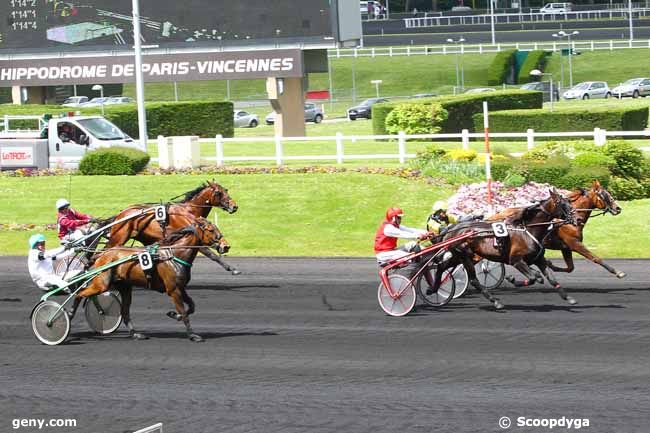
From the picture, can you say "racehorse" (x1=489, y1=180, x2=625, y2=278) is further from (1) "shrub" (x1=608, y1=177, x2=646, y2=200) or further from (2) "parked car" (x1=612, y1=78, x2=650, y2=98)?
(2) "parked car" (x1=612, y1=78, x2=650, y2=98)

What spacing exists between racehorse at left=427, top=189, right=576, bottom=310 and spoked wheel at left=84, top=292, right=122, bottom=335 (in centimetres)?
450

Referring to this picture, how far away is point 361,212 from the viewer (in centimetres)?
2656

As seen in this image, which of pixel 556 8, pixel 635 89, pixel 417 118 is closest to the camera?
pixel 417 118

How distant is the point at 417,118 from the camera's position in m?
41.7

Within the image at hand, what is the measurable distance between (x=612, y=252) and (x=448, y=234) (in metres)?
6.88

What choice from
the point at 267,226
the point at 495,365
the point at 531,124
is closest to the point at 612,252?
the point at 267,226

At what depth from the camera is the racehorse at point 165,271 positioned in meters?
15.0

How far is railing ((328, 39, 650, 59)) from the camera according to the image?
286 ft

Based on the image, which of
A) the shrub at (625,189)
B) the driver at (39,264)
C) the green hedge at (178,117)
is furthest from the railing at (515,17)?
the driver at (39,264)

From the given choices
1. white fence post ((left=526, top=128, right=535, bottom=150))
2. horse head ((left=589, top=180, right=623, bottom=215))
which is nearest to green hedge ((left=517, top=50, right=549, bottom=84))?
white fence post ((left=526, top=128, right=535, bottom=150))

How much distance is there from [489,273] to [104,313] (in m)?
6.10

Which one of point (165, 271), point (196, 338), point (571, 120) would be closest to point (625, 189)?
point (571, 120)

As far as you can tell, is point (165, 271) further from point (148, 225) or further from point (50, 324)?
point (148, 225)

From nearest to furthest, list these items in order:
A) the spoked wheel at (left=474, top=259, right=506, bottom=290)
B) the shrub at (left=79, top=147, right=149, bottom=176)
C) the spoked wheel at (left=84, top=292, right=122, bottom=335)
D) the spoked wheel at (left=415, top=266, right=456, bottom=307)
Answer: the spoked wheel at (left=84, top=292, right=122, bottom=335) < the spoked wheel at (left=415, top=266, right=456, bottom=307) < the spoked wheel at (left=474, top=259, right=506, bottom=290) < the shrub at (left=79, top=147, right=149, bottom=176)
